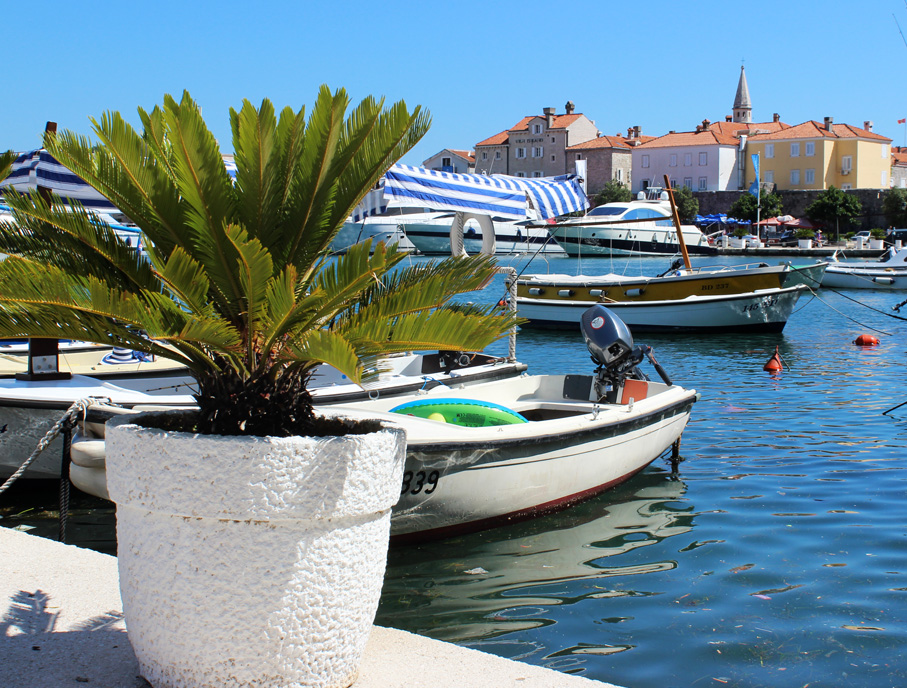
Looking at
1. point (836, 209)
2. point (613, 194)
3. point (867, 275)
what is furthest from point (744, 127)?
point (867, 275)

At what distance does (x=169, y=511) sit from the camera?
309cm

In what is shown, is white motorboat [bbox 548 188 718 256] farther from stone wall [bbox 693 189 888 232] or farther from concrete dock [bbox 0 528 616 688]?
concrete dock [bbox 0 528 616 688]

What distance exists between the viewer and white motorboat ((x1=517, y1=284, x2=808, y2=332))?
79.0 feet

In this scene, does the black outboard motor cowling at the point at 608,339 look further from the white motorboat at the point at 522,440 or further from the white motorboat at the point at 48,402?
the white motorboat at the point at 48,402

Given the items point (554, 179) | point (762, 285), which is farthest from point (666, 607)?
point (762, 285)

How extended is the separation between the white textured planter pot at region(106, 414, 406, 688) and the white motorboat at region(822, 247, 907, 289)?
3862 cm

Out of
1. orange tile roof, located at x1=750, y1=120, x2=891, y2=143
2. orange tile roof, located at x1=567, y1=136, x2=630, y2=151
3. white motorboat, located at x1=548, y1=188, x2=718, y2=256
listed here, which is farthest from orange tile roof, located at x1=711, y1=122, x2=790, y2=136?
white motorboat, located at x1=548, y1=188, x2=718, y2=256

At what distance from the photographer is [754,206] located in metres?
91.6

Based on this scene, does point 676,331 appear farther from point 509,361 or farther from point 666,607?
point 666,607

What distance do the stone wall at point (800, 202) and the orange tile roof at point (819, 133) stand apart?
10.1m

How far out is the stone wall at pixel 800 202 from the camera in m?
87.1

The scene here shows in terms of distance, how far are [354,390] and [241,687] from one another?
5.87 metres

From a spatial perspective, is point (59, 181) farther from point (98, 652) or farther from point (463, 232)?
point (98, 652)

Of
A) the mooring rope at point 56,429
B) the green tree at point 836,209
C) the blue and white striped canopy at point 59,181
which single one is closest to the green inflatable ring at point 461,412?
the mooring rope at point 56,429
